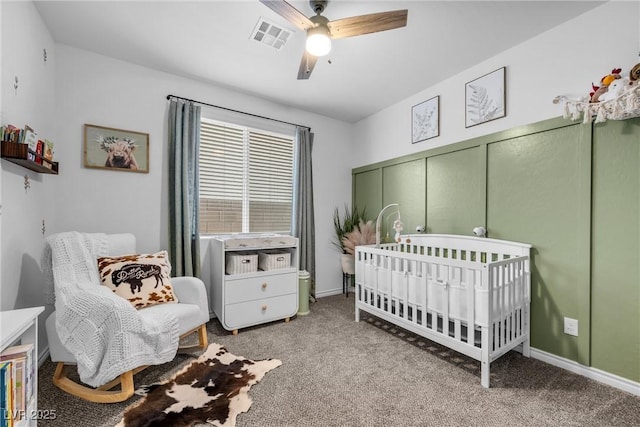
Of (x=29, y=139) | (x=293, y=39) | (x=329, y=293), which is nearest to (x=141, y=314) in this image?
(x=29, y=139)

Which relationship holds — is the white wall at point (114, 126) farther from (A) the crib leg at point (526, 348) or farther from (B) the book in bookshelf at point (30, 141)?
(A) the crib leg at point (526, 348)

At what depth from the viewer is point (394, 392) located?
1679mm

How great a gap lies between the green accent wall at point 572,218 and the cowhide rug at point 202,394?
2.10 metres

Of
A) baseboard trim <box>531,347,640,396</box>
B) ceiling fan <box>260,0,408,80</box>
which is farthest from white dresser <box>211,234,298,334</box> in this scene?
baseboard trim <box>531,347,640,396</box>

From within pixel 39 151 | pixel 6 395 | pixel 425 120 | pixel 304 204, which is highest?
pixel 425 120

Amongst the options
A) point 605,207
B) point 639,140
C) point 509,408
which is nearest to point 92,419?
point 509,408

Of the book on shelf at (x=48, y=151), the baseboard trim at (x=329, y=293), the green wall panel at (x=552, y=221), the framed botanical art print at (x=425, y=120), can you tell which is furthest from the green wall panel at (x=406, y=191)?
the book on shelf at (x=48, y=151)

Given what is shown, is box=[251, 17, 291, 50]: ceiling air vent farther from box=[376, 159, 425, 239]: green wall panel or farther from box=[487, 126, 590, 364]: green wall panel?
box=[487, 126, 590, 364]: green wall panel

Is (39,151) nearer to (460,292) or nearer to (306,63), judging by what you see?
(306,63)

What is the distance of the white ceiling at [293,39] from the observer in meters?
1.86

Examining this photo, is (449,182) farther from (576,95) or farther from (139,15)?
(139,15)

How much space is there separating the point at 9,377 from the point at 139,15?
7.24ft

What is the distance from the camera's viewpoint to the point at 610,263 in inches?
70.4

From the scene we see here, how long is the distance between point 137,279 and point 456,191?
2.84m
